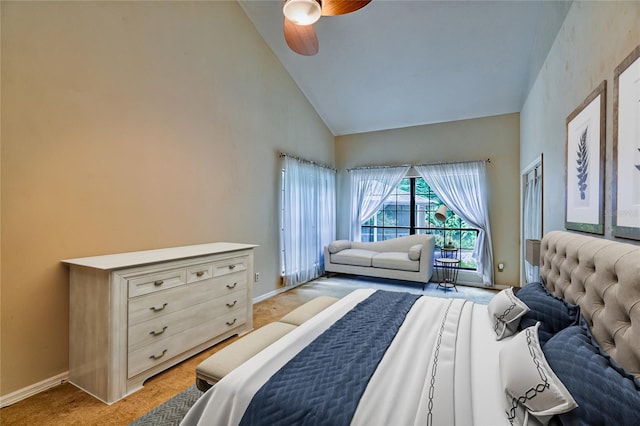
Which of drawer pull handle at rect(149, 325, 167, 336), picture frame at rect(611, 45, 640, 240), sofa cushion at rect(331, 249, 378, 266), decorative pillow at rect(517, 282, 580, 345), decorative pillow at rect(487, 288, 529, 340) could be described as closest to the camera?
picture frame at rect(611, 45, 640, 240)

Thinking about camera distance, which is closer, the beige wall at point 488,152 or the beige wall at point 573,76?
the beige wall at point 573,76

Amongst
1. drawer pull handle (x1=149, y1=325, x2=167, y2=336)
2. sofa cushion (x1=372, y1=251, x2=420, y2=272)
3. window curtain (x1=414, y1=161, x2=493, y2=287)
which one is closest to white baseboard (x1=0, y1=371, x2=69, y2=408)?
drawer pull handle (x1=149, y1=325, x2=167, y2=336)

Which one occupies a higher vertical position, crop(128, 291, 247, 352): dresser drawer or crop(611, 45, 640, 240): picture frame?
crop(611, 45, 640, 240): picture frame

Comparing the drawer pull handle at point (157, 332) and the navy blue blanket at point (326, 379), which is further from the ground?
the navy blue blanket at point (326, 379)

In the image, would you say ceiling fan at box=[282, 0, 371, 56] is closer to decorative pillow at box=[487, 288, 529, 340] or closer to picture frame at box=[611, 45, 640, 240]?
picture frame at box=[611, 45, 640, 240]

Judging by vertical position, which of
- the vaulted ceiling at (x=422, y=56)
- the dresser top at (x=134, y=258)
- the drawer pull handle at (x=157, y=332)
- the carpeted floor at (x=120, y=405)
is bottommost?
the carpeted floor at (x=120, y=405)

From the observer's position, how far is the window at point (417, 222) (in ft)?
16.4

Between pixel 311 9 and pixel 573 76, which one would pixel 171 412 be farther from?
pixel 573 76

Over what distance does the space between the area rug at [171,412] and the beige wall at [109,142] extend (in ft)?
2.91

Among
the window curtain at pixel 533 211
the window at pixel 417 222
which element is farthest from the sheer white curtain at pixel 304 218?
the window curtain at pixel 533 211

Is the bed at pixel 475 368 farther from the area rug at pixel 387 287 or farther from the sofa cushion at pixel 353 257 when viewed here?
the sofa cushion at pixel 353 257

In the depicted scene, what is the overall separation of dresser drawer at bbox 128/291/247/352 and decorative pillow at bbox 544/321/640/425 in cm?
229

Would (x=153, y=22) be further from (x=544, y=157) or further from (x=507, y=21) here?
(x=544, y=157)

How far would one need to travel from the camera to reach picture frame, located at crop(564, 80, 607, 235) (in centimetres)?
155
